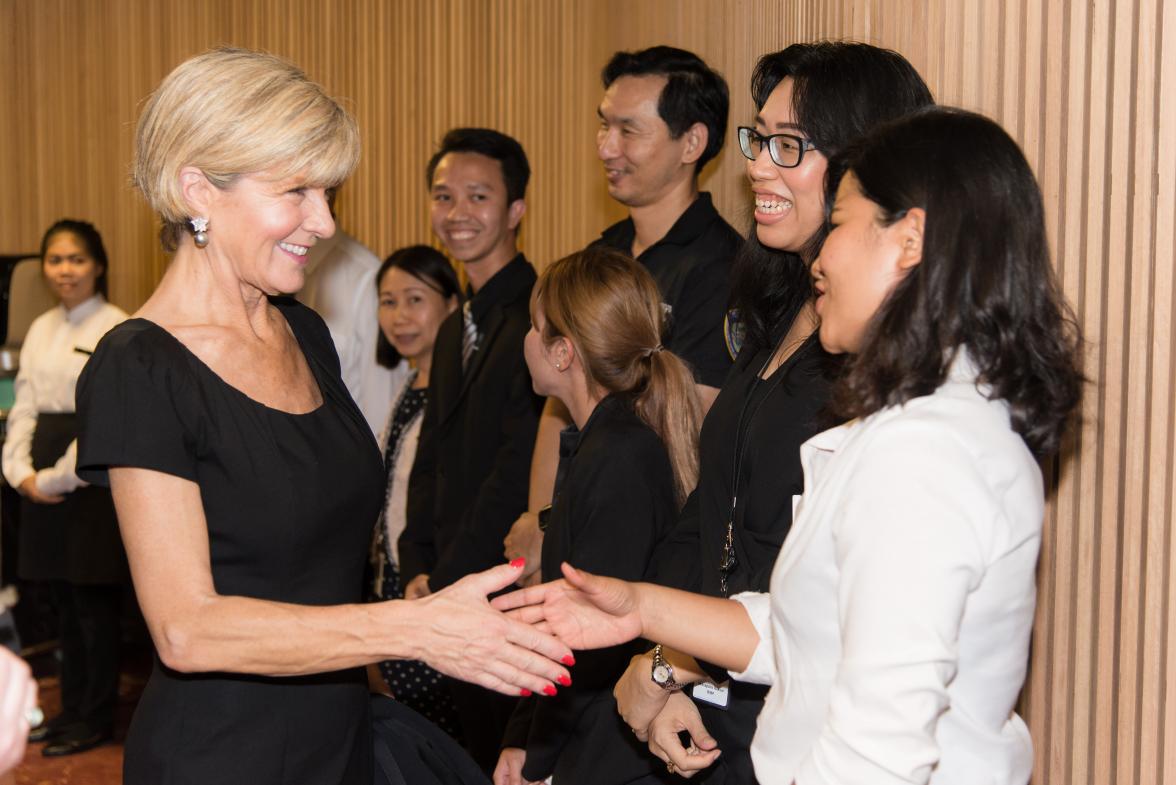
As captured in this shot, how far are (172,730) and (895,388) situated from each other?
4.08 ft

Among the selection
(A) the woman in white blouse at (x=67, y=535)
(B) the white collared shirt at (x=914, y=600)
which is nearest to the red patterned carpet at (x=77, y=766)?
(A) the woman in white blouse at (x=67, y=535)

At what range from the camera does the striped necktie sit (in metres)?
4.24

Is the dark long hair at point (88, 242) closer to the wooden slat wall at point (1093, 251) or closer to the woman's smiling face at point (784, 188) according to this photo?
the wooden slat wall at point (1093, 251)

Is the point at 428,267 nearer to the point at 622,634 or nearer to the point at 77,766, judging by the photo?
the point at 77,766

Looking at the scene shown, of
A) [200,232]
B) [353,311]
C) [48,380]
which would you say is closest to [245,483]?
[200,232]

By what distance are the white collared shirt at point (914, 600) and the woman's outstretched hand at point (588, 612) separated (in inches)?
12.5

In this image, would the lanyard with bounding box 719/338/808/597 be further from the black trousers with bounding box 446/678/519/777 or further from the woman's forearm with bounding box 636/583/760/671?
the black trousers with bounding box 446/678/519/777

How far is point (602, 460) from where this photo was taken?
2.71m

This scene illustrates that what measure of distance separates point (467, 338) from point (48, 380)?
2.17 m

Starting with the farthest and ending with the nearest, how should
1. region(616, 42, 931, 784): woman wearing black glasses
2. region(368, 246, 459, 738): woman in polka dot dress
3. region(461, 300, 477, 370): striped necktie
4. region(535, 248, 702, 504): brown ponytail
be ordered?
region(461, 300, 477, 370): striped necktie → region(368, 246, 459, 738): woman in polka dot dress → region(535, 248, 702, 504): brown ponytail → region(616, 42, 931, 784): woman wearing black glasses

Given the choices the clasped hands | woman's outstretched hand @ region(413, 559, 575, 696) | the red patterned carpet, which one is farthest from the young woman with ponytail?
the red patterned carpet

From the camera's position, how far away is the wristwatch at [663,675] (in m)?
2.21

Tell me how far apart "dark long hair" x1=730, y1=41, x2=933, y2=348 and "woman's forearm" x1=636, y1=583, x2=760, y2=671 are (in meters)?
0.66

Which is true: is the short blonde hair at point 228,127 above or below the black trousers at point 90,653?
above
